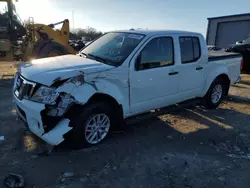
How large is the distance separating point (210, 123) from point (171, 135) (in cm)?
126

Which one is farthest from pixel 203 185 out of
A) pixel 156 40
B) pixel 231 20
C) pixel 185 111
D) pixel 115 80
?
pixel 231 20

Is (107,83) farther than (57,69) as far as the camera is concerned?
Yes

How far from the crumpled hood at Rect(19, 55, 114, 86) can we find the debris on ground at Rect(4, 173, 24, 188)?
1271 mm

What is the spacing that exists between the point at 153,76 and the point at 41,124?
2.08 m

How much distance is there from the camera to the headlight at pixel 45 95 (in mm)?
3336

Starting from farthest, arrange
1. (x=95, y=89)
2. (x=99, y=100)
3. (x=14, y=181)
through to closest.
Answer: (x=99, y=100) → (x=95, y=89) → (x=14, y=181)

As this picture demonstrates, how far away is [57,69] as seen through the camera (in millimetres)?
3623

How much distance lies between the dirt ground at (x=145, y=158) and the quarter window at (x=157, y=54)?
0.99 meters

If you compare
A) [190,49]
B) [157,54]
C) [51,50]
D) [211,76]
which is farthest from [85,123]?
[51,50]

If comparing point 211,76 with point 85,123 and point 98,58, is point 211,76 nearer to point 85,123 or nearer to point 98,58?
point 98,58

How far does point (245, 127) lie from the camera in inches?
203

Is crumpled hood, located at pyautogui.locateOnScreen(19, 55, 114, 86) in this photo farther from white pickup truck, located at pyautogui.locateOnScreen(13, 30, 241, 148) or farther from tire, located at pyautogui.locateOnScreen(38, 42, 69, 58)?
tire, located at pyautogui.locateOnScreen(38, 42, 69, 58)

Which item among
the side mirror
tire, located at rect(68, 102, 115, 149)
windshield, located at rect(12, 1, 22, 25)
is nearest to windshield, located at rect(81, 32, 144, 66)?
the side mirror

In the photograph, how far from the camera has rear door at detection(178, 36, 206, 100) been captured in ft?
16.0
